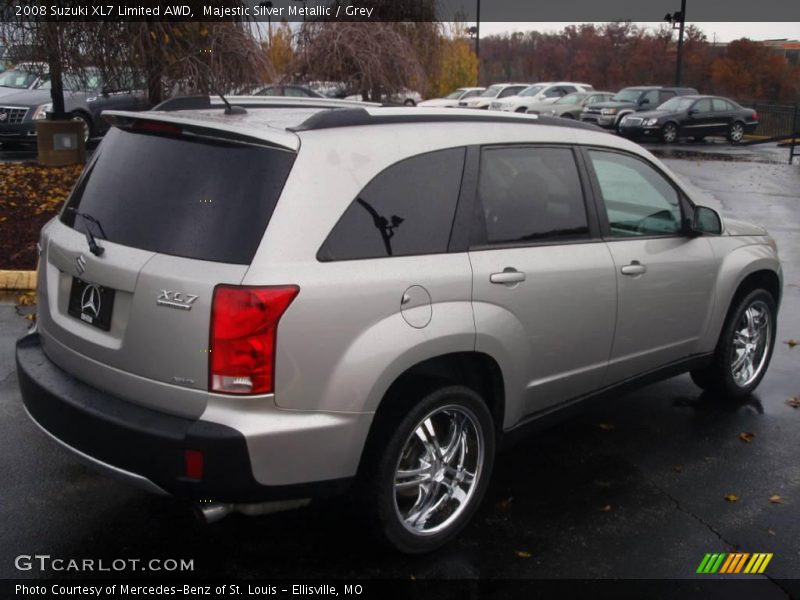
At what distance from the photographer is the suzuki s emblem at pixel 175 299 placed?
10.4ft

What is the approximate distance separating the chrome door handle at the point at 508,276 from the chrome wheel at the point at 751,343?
7.71 feet

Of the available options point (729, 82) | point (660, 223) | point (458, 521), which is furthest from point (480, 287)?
point (729, 82)

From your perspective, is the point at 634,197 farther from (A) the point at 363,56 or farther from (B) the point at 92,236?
(A) the point at 363,56

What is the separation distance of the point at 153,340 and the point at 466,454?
4.88 feet

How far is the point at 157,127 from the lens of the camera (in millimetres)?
3674

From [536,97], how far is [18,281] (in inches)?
1237

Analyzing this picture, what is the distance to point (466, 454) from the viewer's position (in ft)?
13.0

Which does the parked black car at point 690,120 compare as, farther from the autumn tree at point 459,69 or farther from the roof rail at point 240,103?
the roof rail at point 240,103

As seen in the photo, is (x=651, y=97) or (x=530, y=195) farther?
(x=651, y=97)

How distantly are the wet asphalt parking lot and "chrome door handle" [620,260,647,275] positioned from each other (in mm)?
717

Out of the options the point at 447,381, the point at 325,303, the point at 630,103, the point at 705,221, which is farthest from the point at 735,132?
the point at 325,303

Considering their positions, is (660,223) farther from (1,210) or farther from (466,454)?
(1,210)

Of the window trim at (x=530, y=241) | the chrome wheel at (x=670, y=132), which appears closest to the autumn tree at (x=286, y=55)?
the chrome wheel at (x=670, y=132)

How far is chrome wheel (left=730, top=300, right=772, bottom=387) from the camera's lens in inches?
228
